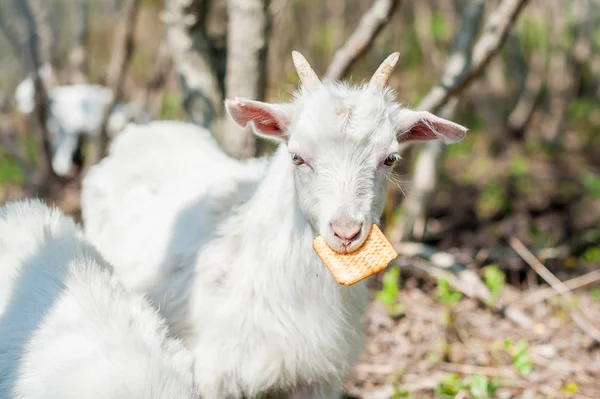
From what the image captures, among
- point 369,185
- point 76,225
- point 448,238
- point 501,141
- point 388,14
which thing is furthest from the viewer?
point 501,141

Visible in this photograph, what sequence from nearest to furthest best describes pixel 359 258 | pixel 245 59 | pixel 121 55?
pixel 359 258 < pixel 245 59 < pixel 121 55

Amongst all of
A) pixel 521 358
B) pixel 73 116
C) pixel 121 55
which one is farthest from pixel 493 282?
pixel 73 116

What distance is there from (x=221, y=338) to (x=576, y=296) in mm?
3843

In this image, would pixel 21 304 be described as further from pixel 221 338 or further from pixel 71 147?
pixel 71 147

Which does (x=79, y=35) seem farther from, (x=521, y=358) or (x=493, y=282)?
(x=521, y=358)

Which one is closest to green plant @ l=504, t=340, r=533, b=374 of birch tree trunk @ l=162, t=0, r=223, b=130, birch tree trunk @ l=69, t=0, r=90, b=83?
birch tree trunk @ l=162, t=0, r=223, b=130

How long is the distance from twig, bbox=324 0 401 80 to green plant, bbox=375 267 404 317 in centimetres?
172

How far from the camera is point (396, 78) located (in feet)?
28.0

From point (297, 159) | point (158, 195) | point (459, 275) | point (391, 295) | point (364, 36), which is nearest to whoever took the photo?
point (297, 159)

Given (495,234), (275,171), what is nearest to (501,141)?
(495,234)

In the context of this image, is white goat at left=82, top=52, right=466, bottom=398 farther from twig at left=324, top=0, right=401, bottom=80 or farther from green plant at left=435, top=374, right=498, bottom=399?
twig at left=324, top=0, right=401, bottom=80

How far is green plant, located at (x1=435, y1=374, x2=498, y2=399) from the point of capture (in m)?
4.22

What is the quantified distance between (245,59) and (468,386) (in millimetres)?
2853

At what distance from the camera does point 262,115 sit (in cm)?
336
